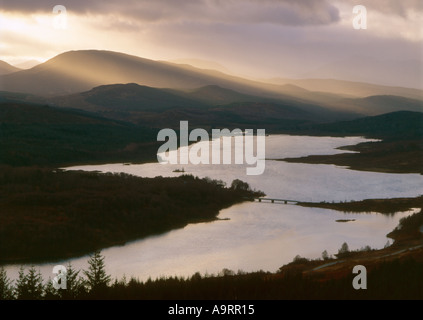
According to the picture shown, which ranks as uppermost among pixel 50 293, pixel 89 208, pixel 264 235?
pixel 89 208

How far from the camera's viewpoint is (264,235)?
4959 cm

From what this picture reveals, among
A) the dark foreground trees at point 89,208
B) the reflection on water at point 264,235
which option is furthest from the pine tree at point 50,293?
the dark foreground trees at point 89,208

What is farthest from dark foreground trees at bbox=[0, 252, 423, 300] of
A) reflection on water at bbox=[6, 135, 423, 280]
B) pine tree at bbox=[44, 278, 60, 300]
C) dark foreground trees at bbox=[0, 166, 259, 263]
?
dark foreground trees at bbox=[0, 166, 259, 263]

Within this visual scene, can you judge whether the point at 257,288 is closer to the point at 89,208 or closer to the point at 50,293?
the point at 50,293

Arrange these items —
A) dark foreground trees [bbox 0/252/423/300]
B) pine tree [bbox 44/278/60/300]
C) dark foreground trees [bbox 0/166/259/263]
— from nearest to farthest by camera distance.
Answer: dark foreground trees [bbox 0/252/423/300]
pine tree [bbox 44/278/60/300]
dark foreground trees [bbox 0/166/259/263]

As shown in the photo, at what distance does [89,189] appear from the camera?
200ft

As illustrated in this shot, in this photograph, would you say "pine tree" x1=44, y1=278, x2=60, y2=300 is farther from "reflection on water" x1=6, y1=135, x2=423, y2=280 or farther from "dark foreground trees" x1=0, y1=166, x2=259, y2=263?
"dark foreground trees" x1=0, y1=166, x2=259, y2=263

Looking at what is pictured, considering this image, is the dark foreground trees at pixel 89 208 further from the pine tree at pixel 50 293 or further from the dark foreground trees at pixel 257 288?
the dark foreground trees at pixel 257 288

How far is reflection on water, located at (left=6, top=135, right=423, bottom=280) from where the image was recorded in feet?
135

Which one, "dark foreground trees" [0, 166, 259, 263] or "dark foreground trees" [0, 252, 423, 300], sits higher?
"dark foreground trees" [0, 166, 259, 263]

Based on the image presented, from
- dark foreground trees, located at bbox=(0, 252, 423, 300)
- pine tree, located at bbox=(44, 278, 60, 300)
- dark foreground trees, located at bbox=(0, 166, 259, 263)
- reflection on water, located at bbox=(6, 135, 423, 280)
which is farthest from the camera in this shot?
dark foreground trees, located at bbox=(0, 166, 259, 263)

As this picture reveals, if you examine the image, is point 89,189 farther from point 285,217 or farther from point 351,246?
point 351,246

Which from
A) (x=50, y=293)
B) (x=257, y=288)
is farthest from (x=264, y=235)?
(x=50, y=293)
